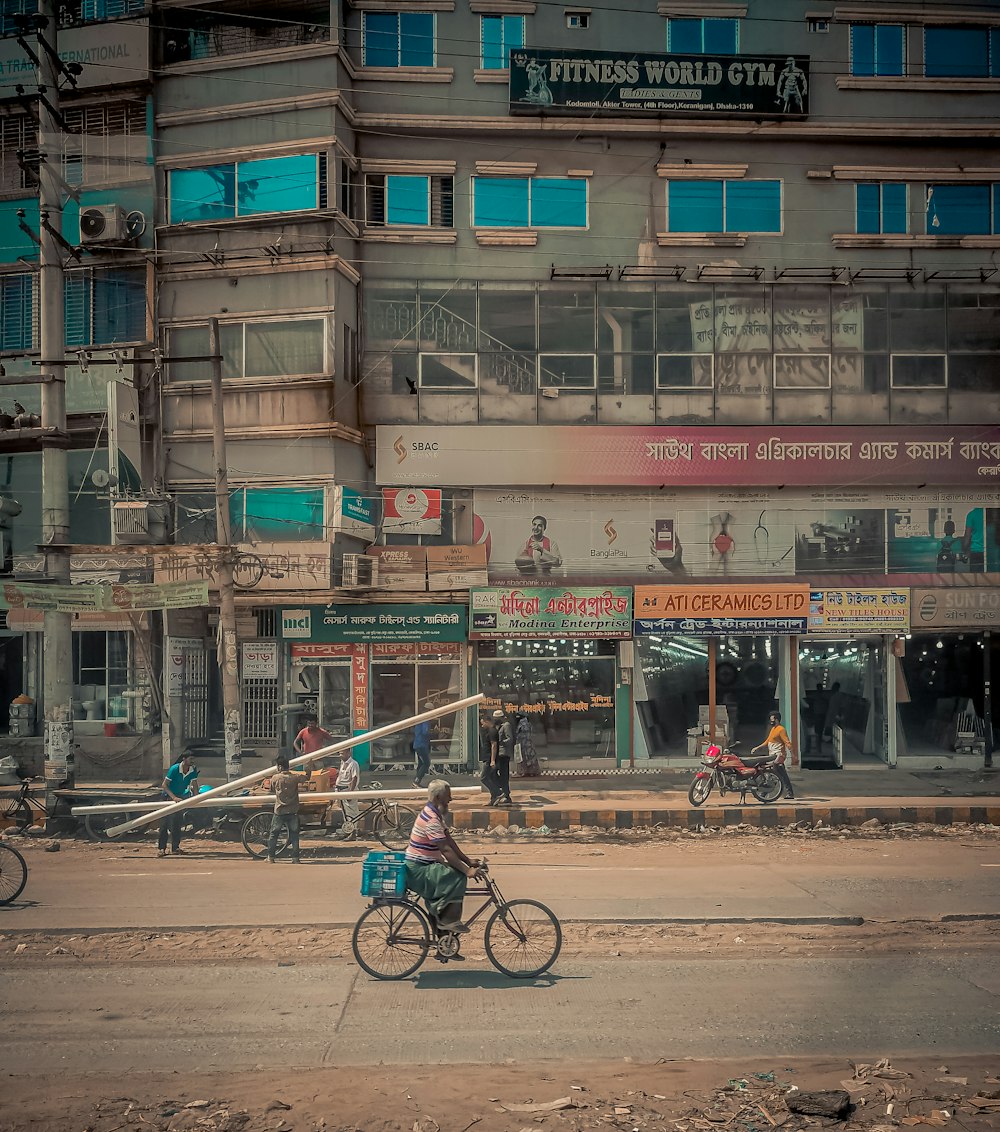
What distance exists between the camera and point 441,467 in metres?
25.2

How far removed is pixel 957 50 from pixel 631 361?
35.6 ft

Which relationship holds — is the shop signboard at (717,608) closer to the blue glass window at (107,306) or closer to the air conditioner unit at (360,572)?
the air conditioner unit at (360,572)

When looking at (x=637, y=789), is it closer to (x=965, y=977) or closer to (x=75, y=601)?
(x=75, y=601)

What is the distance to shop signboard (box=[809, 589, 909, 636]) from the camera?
81.2 feet

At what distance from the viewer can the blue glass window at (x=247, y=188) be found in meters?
24.0

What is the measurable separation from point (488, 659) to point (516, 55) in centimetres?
1412

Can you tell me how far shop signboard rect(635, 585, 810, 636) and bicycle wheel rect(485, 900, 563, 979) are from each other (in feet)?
50.6

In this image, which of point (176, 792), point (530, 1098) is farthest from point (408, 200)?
point (530, 1098)

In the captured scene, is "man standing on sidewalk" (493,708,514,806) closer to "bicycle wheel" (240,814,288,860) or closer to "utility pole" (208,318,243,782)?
"utility pole" (208,318,243,782)

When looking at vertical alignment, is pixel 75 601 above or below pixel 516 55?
below

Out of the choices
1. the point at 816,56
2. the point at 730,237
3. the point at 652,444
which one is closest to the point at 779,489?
the point at 652,444

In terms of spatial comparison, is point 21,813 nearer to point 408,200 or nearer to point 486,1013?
point 486,1013

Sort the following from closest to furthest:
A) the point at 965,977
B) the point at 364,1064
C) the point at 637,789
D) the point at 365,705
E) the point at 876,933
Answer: the point at 364,1064 < the point at 965,977 < the point at 876,933 < the point at 637,789 < the point at 365,705

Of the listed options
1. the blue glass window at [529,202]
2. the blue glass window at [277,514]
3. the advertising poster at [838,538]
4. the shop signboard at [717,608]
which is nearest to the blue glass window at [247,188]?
the blue glass window at [529,202]
